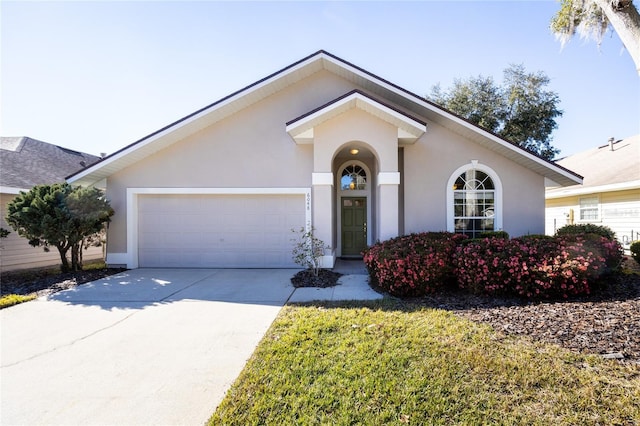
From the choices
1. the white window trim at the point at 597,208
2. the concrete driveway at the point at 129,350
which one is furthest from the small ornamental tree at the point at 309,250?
the white window trim at the point at 597,208

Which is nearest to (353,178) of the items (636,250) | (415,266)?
(415,266)

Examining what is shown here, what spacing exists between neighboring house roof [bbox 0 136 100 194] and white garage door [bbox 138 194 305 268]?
176 inches

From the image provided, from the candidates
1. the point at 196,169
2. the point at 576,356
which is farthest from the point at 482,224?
the point at 196,169

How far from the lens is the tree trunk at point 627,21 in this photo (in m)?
5.00

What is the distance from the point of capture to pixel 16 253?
32.0ft

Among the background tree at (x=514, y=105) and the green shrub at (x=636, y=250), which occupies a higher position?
the background tree at (x=514, y=105)

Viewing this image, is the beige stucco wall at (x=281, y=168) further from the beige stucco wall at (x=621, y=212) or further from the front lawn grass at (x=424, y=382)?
the beige stucco wall at (x=621, y=212)

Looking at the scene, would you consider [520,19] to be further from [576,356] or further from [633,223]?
[576,356]

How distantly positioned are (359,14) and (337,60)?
146cm

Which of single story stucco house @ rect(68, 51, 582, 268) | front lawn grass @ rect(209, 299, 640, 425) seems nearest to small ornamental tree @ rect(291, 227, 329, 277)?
single story stucco house @ rect(68, 51, 582, 268)

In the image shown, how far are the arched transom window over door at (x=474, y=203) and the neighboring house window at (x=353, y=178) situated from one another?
3.33 meters

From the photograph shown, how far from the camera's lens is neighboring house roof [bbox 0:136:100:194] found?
9.94 meters

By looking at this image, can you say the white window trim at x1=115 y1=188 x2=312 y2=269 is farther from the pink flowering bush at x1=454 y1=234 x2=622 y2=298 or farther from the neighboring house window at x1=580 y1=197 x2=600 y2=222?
the neighboring house window at x1=580 y1=197 x2=600 y2=222

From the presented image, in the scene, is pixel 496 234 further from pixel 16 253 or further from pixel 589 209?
pixel 16 253
